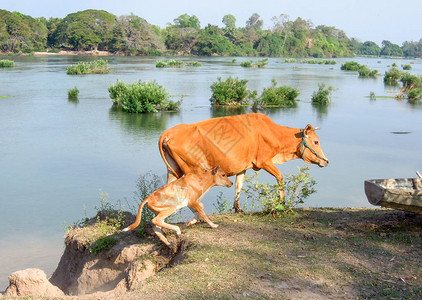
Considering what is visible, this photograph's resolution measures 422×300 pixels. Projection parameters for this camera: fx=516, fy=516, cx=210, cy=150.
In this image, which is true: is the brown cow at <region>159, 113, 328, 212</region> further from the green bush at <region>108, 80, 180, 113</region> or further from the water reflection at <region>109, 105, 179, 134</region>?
the green bush at <region>108, 80, 180, 113</region>

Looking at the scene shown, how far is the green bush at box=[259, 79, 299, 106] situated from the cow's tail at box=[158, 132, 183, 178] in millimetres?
21111

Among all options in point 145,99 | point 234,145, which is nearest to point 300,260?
point 234,145

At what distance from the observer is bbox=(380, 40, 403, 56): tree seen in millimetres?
178375

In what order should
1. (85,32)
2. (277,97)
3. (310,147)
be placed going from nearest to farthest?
(310,147), (277,97), (85,32)

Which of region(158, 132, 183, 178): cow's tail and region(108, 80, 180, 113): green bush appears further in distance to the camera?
region(108, 80, 180, 113): green bush

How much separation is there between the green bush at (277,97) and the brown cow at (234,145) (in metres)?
20.1

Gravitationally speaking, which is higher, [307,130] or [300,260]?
[307,130]

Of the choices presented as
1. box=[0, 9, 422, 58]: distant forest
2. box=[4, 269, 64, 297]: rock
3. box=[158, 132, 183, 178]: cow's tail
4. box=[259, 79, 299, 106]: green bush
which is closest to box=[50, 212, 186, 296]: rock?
box=[4, 269, 64, 297]: rock

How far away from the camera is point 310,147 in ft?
29.1

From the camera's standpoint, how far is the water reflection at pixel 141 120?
21.3 metres

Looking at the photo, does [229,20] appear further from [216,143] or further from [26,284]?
[26,284]

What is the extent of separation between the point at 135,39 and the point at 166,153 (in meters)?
99.0

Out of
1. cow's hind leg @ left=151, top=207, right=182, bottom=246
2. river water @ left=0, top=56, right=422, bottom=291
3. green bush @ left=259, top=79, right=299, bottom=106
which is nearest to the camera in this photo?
cow's hind leg @ left=151, top=207, right=182, bottom=246

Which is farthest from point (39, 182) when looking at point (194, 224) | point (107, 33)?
point (107, 33)
